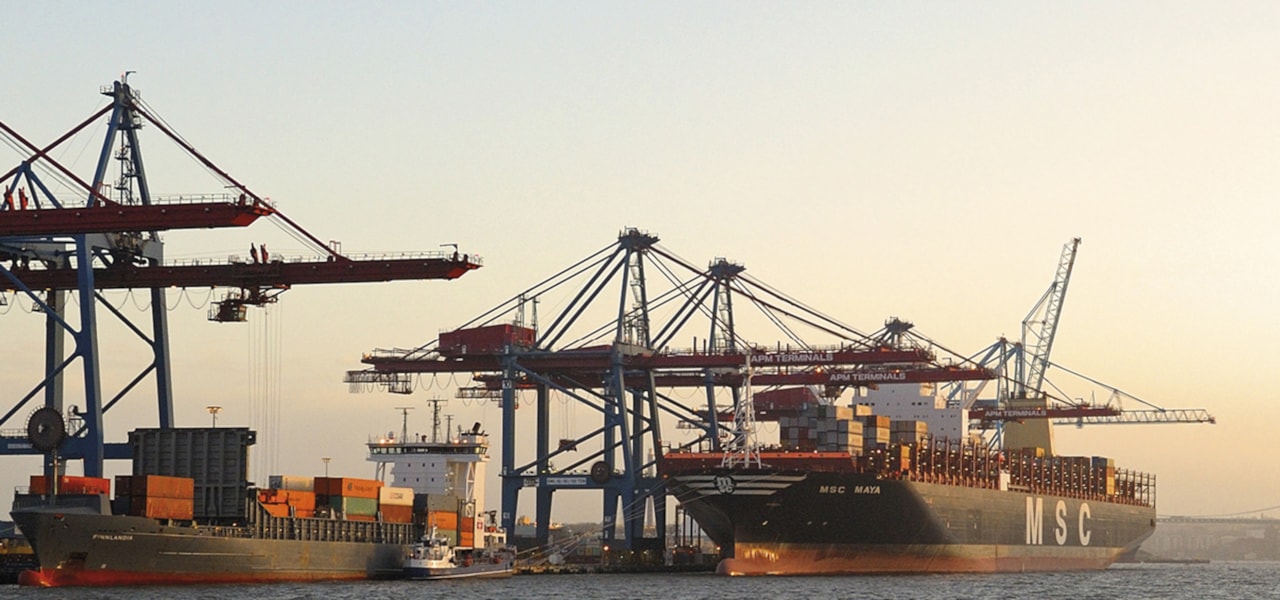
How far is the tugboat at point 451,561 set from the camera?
52.7 meters

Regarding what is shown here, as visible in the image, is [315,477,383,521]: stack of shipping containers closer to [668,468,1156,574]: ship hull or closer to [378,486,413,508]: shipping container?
[378,486,413,508]: shipping container

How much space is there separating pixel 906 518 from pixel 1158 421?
55.9 meters

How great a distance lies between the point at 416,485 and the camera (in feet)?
214

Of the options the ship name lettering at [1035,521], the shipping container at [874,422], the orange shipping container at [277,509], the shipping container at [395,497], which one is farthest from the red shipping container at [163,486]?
the ship name lettering at [1035,521]

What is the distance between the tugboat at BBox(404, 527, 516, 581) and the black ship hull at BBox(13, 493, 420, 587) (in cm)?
150

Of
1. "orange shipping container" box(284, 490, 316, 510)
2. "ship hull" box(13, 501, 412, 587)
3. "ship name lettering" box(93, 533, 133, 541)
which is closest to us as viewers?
"ship hull" box(13, 501, 412, 587)

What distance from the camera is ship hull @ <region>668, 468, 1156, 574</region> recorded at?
55.6 meters

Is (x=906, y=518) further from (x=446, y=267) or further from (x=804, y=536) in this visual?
(x=446, y=267)

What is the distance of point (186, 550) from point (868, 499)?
23.7m

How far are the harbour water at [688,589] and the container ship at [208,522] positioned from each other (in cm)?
85

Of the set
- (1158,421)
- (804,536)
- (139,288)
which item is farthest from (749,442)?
(1158,421)

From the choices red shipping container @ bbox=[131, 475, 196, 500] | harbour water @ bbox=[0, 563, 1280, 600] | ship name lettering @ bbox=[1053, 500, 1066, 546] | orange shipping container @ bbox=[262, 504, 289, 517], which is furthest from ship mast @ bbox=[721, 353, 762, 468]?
ship name lettering @ bbox=[1053, 500, 1066, 546]

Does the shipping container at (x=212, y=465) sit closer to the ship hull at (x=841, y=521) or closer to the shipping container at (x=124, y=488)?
the shipping container at (x=124, y=488)

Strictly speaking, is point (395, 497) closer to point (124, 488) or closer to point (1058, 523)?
point (124, 488)
